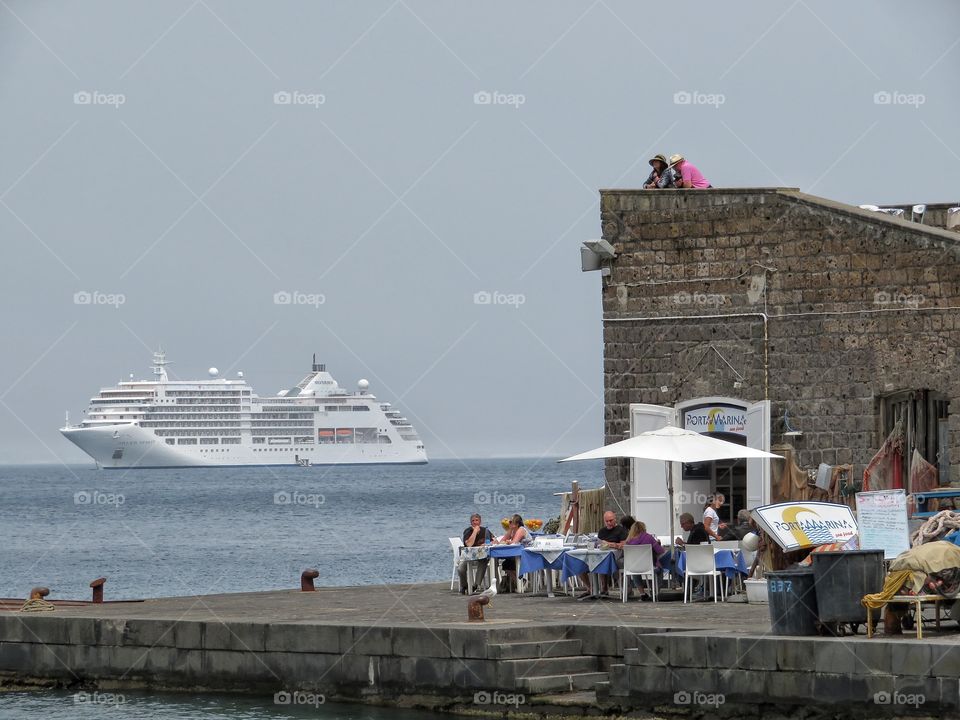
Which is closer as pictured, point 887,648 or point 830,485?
point 887,648

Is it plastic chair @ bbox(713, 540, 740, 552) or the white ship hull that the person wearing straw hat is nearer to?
plastic chair @ bbox(713, 540, 740, 552)

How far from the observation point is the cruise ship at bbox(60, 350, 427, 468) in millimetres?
124062

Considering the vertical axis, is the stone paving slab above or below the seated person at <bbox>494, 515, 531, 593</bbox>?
below

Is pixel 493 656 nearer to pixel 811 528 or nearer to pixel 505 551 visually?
pixel 811 528

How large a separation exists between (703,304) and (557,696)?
7531 mm

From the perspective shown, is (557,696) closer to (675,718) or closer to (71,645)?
(675,718)

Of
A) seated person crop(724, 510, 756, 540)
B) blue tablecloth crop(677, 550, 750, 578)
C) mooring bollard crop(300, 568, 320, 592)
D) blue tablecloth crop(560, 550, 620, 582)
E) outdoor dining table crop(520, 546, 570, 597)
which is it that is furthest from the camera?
mooring bollard crop(300, 568, 320, 592)

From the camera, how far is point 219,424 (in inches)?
4921

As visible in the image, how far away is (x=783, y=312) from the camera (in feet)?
61.7

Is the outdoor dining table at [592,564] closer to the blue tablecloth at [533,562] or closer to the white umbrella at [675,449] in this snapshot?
the blue tablecloth at [533,562]

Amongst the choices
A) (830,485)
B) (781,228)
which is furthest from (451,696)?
(781,228)

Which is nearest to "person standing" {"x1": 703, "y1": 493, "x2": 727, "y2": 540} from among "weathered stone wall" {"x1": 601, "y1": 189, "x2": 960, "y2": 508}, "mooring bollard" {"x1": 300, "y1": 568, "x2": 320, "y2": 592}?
"weathered stone wall" {"x1": 601, "y1": 189, "x2": 960, "y2": 508}

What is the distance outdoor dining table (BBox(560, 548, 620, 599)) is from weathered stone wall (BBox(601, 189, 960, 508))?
3.42 meters

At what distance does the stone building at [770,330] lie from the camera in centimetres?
1789
